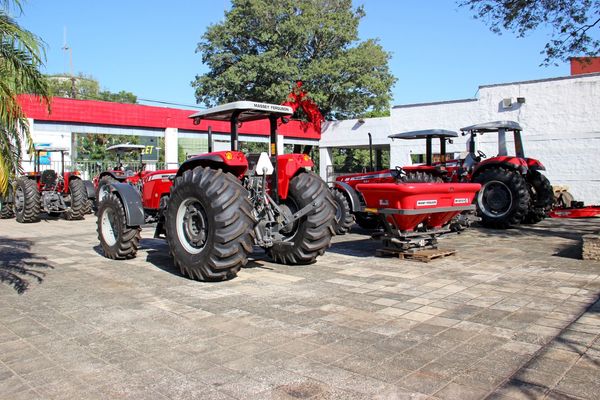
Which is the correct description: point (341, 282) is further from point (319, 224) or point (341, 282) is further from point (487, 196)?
point (487, 196)

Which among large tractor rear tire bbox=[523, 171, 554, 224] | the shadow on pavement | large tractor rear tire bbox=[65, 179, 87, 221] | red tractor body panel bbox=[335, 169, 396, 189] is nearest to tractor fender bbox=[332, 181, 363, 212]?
red tractor body panel bbox=[335, 169, 396, 189]

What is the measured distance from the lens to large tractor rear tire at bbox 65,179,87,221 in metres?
14.5

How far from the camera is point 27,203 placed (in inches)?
555

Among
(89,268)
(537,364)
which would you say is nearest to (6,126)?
(89,268)

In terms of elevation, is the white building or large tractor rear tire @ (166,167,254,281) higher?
the white building

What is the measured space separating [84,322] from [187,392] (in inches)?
75.2

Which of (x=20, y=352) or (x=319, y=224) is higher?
(x=319, y=224)

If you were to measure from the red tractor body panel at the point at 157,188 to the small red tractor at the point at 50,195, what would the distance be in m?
7.35

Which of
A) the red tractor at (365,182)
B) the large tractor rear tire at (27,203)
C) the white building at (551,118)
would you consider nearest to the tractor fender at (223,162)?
the red tractor at (365,182)

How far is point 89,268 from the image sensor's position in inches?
283

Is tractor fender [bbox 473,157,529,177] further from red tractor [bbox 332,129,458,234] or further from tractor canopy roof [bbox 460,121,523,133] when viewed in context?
tractor canopy roof [bbox 460,121,523,133]

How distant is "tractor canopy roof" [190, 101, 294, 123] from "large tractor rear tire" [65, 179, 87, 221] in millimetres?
8861

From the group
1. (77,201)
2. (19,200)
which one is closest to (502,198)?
(77,201)

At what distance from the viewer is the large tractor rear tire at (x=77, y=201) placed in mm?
14547
